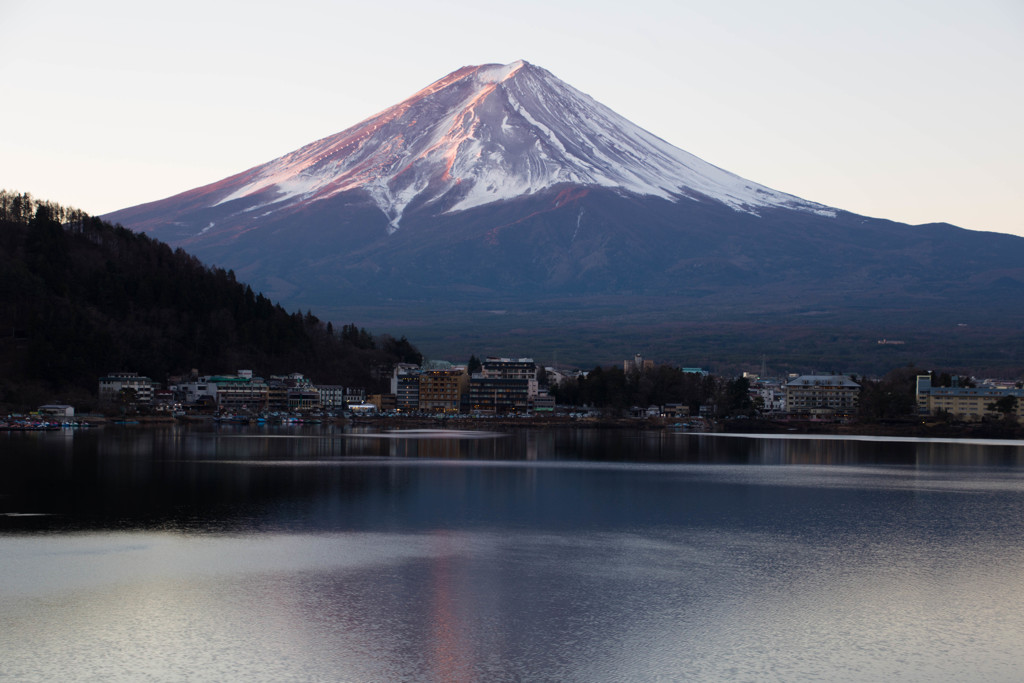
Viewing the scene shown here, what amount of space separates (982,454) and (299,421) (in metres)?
46.4

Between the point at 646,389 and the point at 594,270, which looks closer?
the point at 646,389

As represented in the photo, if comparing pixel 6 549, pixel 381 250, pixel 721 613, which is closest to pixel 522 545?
pixel 721 613

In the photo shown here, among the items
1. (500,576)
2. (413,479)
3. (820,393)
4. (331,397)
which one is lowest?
(500,576)

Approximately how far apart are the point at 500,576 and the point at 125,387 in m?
61.9

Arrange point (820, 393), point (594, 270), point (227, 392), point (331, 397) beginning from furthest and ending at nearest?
point (594, 270)
point (331, 397)
point (820, 393)
point (227, 392)

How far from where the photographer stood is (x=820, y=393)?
8869 centimetres

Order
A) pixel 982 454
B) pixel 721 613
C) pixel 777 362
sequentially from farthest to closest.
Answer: pixel 777 362 < pixel 982 454 < pixel 721 613

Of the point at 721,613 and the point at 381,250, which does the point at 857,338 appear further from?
the point at 721,613

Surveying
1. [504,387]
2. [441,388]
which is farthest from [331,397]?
[504,387]

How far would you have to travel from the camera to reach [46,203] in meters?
89.0

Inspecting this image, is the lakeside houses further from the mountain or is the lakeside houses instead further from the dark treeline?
the mountain

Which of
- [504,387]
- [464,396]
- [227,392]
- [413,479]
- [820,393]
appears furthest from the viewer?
[464,396]

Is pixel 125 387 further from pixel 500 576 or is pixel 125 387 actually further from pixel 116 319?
pixel 500 576

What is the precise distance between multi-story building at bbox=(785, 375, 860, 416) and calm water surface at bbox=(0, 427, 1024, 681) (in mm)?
53489
